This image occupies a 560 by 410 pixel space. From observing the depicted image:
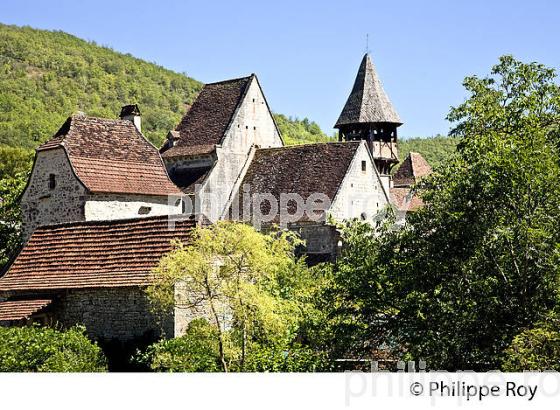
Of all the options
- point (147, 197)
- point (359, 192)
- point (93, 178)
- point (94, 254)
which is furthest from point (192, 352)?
point (359, 192)

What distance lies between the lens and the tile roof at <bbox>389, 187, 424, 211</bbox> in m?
48.6

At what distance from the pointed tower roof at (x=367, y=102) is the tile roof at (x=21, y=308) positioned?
31486mm

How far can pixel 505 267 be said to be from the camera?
20625 mm

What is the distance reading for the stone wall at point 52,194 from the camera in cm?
3530

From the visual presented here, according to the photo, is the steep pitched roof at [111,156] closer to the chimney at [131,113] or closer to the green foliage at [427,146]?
the chimney at [131,113]

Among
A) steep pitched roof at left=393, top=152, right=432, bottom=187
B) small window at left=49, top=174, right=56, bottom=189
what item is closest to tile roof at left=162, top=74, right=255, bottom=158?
small window at left=49, top=174, right=56, bottom=189

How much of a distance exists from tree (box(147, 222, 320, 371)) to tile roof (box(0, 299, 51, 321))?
14.9ft

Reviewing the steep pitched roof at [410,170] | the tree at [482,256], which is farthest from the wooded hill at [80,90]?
the tree at [482,256]

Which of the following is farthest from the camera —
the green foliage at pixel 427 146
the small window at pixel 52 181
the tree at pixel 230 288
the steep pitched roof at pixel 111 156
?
the green foliage at pixel 427 146

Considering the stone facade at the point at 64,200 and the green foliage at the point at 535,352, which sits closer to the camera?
the green foliage at the point at 535,352

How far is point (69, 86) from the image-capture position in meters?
102

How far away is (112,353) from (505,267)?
10682 mm
